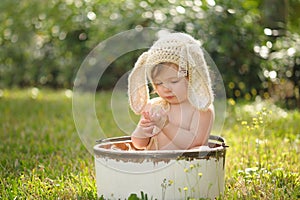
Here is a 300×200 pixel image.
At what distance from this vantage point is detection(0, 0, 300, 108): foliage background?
16.4 feet

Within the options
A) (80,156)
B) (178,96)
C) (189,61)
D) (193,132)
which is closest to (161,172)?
(193,132)

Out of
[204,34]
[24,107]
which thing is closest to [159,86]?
[204,34]

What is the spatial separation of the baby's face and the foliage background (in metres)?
2.76

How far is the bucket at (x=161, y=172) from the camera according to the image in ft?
6.50

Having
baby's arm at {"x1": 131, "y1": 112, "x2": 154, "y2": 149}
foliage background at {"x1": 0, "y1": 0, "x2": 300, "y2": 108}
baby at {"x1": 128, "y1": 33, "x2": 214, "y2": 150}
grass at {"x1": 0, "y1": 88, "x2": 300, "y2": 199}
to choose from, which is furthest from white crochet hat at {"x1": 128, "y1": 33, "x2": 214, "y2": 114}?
foliage background at {"x1": 0, "y1": 0, "x2": 300, "y2": 108}

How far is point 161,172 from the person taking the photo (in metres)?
1.99

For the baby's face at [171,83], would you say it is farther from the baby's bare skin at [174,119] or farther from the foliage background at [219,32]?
the foliage background at [219,32]

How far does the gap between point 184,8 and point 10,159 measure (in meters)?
2.75

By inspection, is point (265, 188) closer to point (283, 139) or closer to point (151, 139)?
point (151, 139)

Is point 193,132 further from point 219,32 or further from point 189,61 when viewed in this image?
point 219,32

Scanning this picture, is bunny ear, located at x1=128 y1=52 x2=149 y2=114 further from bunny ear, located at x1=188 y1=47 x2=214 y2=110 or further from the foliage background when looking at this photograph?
the foliage background

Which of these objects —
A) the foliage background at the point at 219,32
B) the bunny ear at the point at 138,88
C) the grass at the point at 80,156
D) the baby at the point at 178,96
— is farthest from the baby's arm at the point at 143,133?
the foliage background at the point at 219,32

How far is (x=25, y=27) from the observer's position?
23.3 ft

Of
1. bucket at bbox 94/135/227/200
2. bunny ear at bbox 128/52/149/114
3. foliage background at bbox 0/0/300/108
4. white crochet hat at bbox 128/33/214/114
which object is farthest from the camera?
foliage background at bbox 0/0/300/108
